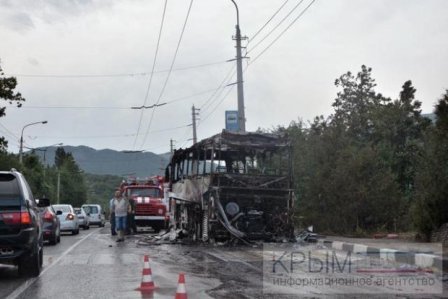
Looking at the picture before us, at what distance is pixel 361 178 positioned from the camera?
20.9 m

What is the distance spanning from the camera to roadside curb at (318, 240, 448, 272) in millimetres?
11672

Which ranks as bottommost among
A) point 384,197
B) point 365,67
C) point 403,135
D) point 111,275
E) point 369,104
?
point 111,275

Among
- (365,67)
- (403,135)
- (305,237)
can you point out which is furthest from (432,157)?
(365,67)

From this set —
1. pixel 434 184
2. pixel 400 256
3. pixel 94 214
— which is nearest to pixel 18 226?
pixel 400 256

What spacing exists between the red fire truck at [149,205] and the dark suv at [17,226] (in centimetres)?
1555

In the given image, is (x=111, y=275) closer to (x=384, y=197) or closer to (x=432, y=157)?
(x=432, y=157)

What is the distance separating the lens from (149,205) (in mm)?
27312

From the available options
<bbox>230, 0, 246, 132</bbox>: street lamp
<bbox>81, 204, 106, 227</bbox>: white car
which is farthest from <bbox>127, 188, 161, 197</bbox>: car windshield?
<bbox>81, 204, 106, 227</bbox>: white car

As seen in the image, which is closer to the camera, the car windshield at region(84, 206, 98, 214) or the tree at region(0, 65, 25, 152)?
the tree at region(0, 65, 25, 152)

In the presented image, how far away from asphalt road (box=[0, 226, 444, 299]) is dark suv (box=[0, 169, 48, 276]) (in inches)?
15.3

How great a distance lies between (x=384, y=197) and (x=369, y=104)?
27.4 metres

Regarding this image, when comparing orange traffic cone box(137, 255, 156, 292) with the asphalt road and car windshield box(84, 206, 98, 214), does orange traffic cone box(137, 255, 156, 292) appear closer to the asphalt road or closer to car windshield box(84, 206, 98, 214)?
the asphalt road

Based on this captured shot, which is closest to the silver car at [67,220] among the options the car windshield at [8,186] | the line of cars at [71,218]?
the line of cars at [71,218]

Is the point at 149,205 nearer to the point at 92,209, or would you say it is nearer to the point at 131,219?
the point at 131,219
